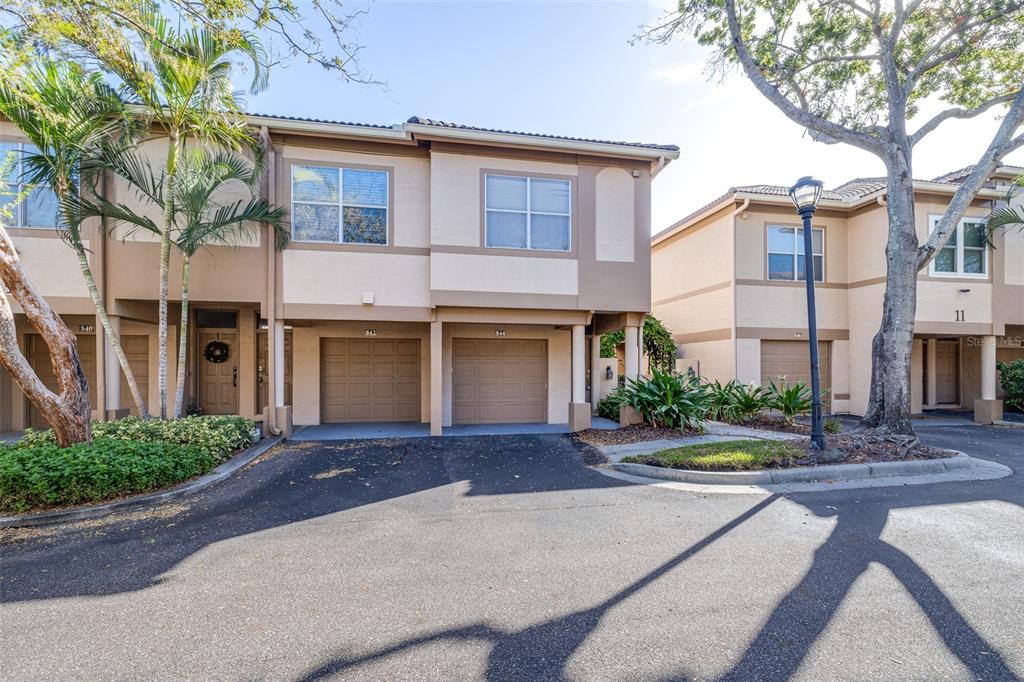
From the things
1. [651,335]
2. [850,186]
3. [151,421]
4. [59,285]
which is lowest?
[151,421]

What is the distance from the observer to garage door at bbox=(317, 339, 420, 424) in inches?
446

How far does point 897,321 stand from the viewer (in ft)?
28.0

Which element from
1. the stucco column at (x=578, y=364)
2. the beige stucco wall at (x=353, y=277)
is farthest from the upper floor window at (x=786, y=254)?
the beige stucco wall at (x=353, y=277)

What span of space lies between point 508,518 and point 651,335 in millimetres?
9613

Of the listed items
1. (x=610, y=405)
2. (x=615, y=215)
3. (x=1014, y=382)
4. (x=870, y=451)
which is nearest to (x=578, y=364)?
(x=610, y=405)

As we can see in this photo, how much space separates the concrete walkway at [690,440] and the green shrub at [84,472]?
646 cm

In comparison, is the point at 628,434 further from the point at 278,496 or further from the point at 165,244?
the point at 165,244

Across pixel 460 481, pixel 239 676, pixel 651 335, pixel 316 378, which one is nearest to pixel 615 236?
pixel 651 335

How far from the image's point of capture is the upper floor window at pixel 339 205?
30.3ft

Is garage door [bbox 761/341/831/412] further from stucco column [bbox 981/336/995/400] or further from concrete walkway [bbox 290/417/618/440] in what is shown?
concrete walkway [bbox 290/417/618/440]

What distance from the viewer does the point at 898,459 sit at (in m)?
7.10

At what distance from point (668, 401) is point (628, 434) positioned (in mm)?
1156

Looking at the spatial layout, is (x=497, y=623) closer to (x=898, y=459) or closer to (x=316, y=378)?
(x=898, y=459)

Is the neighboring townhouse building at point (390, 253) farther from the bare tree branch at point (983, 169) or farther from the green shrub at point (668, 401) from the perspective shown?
the bare tree branch at point (983, 169)
